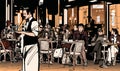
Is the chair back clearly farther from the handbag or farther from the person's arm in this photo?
the person's arm

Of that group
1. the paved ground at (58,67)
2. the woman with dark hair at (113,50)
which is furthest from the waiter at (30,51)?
the woman with dark hair at (113,50)

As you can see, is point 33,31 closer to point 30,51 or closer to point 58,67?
point 30,51

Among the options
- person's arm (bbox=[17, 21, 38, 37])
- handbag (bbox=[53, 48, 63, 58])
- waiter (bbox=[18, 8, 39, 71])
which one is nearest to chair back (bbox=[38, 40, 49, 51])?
handbag (bbox=[53, 48, 63, 58])

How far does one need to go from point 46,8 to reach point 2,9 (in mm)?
5420

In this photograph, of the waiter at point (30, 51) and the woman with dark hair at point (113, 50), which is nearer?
the waiter at point (30, 51)

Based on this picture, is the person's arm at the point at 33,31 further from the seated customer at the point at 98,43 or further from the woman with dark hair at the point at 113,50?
the woman with dark hair at the point at 113,50

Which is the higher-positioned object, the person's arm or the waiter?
the person's arm

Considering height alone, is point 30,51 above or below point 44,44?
above

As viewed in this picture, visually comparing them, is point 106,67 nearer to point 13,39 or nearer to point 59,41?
point 59,41

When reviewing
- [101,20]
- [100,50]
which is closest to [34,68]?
[100,50]

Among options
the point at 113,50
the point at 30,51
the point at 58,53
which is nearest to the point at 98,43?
the point at 113,50

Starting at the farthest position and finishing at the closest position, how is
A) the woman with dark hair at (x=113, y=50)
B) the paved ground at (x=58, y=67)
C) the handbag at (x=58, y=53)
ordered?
the handbag at (x=58, y=53) < the woman with dark hair at (x=113, y=50) < the paved ground at (x=58, y=67)

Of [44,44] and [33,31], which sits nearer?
[33,31]

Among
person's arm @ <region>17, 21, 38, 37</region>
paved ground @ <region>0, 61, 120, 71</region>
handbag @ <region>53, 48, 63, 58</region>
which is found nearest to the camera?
person's arm @ <region>17, 21, 38, 37</region>
